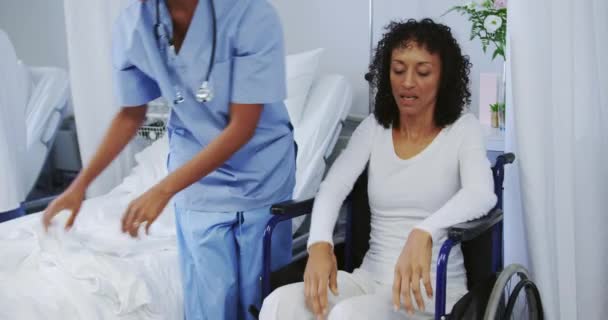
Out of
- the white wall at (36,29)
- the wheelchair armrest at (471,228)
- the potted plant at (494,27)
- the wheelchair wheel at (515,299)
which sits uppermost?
Answer: the white wall at (36,29)

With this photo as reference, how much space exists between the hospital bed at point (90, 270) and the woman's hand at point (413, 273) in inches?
26.6

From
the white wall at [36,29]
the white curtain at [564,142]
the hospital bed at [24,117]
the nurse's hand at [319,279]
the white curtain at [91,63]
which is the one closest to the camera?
the nurse's hand at [319,279]

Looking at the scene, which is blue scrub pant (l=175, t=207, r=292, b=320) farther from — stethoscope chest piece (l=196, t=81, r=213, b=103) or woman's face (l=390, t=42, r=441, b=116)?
woman's face (l=390, t=42, r=441, b=116)

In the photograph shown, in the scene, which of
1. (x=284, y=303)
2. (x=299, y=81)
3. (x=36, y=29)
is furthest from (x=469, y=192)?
(x=36, y=29)

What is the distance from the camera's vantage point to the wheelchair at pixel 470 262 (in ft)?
3.72

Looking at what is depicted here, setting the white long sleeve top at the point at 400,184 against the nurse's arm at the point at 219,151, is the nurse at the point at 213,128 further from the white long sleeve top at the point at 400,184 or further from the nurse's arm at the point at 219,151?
→ the white long sleeve top at the point at 400,184

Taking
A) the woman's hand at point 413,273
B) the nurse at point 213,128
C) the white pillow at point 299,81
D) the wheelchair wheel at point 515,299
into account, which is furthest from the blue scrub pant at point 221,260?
the white pillow at point 299,81

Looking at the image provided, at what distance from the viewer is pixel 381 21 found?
2.43m

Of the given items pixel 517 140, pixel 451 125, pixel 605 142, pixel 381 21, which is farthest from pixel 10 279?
pixel 381 21

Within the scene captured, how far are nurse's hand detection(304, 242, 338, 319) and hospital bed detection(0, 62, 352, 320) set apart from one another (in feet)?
1.56

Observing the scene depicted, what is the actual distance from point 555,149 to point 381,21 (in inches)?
48.5

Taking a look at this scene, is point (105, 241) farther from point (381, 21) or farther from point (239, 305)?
point (381, 21)

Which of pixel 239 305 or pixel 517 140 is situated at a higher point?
pixel 517 140

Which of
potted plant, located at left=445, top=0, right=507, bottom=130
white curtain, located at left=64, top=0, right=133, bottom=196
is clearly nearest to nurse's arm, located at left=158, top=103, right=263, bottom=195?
potted plant, located at left=445, top=0, right=507, bottom=130
